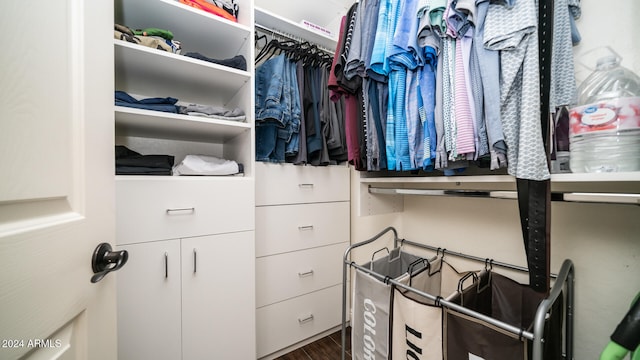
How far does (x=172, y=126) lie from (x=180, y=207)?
41cm

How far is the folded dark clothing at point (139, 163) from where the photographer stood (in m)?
0.94

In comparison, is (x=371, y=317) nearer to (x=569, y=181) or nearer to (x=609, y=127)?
(x=569, y=181)

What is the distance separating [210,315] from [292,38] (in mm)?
1635

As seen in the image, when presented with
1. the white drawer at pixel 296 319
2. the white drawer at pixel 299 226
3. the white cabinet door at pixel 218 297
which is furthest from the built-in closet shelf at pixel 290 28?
the white drawer at pixel 296 319

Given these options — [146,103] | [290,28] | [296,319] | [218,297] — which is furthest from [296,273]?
[290,28]

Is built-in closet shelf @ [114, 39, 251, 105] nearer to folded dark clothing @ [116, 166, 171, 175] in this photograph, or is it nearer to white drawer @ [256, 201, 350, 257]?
folded dark clothing @ [116, 166, 171, 175]

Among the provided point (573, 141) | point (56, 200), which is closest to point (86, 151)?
point (56, 200)

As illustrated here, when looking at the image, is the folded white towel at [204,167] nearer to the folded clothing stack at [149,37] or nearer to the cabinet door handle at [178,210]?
the cabinet door handle at [178,210]

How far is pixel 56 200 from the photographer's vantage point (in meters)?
0.38

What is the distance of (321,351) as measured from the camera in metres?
1.39

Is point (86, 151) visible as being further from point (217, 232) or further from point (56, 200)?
point (217, 232)

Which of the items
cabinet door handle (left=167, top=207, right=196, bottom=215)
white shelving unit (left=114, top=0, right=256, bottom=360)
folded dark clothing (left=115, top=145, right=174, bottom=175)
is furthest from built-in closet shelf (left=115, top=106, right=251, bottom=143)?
cabinet door handle (left=167, top=207, right=196, bottom=215)

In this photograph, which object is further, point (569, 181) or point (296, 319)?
point (296, 319)

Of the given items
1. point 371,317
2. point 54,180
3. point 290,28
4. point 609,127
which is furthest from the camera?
point 290,28
